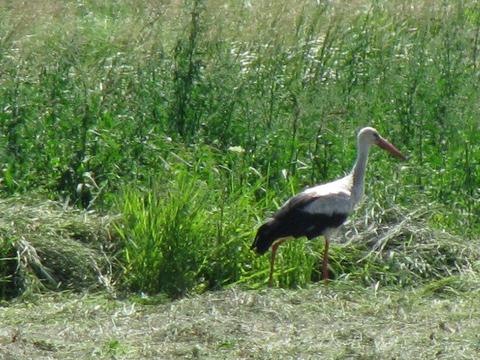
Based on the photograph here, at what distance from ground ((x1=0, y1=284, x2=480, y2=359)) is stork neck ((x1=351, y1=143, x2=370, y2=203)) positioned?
99 centimetres

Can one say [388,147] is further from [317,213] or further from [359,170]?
[317,213]

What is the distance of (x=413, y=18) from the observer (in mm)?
13703

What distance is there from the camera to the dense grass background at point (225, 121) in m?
9.35

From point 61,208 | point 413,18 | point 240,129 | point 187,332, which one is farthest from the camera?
point 413,18

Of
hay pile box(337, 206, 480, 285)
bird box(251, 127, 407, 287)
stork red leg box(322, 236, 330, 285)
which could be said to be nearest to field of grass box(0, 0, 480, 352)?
hay pile box(337, 206, 480, 285)

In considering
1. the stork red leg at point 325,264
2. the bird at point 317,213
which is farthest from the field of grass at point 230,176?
the bird at point 317,213

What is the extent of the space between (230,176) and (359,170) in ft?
3.30

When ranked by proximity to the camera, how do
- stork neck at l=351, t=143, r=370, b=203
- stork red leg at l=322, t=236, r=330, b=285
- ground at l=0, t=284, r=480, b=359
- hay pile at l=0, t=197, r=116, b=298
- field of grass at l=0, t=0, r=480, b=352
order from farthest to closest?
stork neck at l=351, t=143, r=370, b=203
stork red leg at l=322, t=236, r=330, b=285
hay pile at l=0, t=197, r=116, b=298
field of grass at l=0, t=0, r=480, b=352
ground at l=0, t=284, r=480, b=359

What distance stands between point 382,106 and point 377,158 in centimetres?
82

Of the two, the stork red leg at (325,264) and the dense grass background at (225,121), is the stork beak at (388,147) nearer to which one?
the dense grass background at (225,121)

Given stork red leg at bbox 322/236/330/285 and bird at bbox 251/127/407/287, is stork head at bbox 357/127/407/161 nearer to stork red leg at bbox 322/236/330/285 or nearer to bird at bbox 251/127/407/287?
bird at bbox 251/127/407/287

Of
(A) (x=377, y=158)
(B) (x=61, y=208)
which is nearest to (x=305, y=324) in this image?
(B) (x=61, y=208)

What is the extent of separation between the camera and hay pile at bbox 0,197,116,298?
8.86 metres

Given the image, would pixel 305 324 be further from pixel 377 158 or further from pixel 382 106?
pixel 382 106
